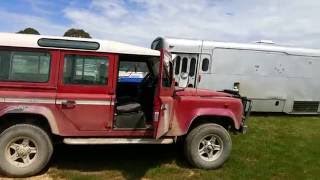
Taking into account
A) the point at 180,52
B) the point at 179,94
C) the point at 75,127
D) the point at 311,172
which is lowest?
the point at 311,172

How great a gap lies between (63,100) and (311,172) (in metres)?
4.50

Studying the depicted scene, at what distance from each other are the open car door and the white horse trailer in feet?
23.0

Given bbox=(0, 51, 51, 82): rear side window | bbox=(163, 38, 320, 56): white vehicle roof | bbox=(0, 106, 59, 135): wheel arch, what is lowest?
bbox=(0, 106, 59, 135): wheel arch

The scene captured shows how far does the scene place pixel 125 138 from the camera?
7.89 meters

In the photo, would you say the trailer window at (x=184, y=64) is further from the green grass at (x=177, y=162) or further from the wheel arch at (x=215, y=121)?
the wheel arch at (x=215, y=121)

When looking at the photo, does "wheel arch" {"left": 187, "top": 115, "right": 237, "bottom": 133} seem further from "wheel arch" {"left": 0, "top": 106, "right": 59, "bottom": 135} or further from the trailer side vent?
the trailer side vent

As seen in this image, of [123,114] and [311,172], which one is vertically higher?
[123,114]

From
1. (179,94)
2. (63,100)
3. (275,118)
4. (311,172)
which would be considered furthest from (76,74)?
(275,118)

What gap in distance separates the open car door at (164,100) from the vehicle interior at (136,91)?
28 centimetres

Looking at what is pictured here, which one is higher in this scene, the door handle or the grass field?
the door handle

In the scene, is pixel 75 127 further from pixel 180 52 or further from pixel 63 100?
pixel 180 52

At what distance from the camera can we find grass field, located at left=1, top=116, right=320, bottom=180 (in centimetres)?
795

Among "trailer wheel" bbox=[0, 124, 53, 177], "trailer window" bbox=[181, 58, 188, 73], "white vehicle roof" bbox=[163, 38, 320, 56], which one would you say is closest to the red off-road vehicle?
"trailer wheel" bbox=[0, 124, 53, 177]

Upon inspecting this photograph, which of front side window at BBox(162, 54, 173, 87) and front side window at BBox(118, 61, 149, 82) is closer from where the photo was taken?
front side window at BBox(162, 54, 173, 87)
